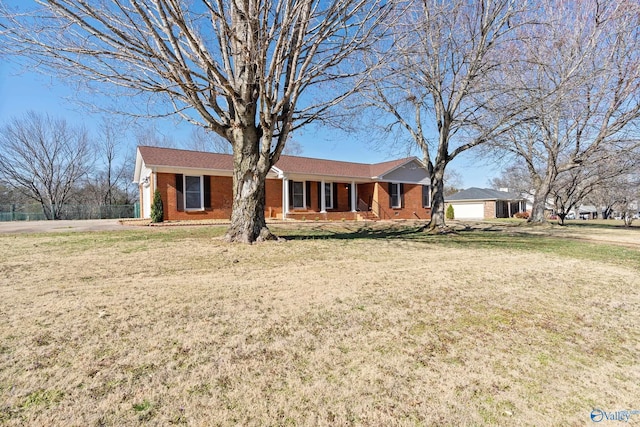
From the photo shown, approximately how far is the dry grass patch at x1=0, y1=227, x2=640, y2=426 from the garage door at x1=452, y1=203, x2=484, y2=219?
1399 inches

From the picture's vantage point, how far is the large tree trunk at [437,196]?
12430mm

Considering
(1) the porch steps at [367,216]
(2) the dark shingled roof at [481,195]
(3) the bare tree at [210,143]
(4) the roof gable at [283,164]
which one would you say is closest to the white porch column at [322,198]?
(4) the roof gable at [283,164]

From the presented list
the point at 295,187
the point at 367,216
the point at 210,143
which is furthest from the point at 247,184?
the point at 210,143

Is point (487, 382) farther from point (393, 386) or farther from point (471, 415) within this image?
point (393, 386)

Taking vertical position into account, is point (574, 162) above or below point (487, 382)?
→ above

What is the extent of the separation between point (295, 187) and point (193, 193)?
607 cm

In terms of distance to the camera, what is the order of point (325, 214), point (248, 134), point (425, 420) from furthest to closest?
point (325, 214), point (248, 134), point (425, 420)

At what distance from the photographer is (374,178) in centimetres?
2056

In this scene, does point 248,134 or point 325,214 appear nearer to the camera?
point 248,134

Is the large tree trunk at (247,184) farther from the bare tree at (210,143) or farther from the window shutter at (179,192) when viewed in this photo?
the bare tree at (210,143)

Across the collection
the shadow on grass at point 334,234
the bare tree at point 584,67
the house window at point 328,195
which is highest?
the bare tree at point 584,67

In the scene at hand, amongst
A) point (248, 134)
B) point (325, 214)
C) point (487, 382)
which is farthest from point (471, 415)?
point (325, 214)

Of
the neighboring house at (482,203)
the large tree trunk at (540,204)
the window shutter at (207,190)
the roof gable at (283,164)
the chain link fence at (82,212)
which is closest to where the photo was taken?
the roof gable at (283,164)

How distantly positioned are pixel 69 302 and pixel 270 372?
276 centimetres
